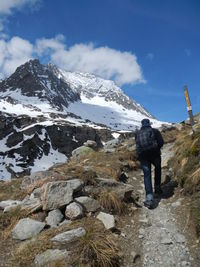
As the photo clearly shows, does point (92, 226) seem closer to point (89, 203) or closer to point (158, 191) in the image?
point (89, 203)

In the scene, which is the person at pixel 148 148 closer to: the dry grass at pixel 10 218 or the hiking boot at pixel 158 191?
the hiking boot at pixel 158 191

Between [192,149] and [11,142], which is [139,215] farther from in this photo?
[11,142]

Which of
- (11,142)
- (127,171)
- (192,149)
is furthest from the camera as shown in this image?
(11,142)

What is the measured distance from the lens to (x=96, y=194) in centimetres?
842

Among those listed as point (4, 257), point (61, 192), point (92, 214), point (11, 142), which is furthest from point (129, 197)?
point (11, 142)

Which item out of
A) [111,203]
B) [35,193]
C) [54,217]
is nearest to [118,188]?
[111,203]

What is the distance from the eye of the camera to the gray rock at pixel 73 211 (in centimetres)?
703

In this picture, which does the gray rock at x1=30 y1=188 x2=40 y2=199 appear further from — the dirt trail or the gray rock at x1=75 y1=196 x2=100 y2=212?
the dirt trail

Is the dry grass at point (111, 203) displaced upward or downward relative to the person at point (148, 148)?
downward

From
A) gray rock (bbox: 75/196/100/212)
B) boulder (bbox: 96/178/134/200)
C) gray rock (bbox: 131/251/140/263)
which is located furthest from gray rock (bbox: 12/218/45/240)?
boulder (bbox: 96/178/134/200)

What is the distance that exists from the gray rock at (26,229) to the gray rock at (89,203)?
124cm

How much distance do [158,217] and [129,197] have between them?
1.25 m

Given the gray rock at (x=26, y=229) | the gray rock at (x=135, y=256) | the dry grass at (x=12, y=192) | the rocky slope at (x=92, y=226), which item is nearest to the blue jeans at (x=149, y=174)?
the rocky slope at (x=92, y=226)

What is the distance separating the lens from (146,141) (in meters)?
9.01
